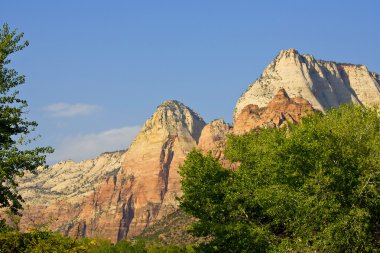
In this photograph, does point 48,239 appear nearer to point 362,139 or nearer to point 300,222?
point 300,222

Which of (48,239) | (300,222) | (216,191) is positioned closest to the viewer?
(48,239)

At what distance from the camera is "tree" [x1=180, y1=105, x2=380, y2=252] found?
4300 cm

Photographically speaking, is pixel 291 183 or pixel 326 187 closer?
pixel 326 187

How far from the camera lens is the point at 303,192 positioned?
147ft

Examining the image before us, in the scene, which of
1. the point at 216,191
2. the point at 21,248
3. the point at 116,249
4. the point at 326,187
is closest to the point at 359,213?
the point at 326,187

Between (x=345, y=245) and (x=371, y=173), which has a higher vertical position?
(x=371, y=173)

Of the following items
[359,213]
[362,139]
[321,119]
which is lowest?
[359,213]

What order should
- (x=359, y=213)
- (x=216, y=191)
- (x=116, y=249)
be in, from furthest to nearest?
(x=116, y=249) → (x=216, y=191) → (x=359, y=213)

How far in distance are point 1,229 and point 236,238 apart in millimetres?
24990

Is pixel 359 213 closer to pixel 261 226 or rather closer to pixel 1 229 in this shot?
pixel 261 226

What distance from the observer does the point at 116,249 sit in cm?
16112

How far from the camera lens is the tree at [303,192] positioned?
4300cm

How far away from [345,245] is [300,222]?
3520mm

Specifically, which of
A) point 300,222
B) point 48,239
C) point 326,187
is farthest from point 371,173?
point 48,239
